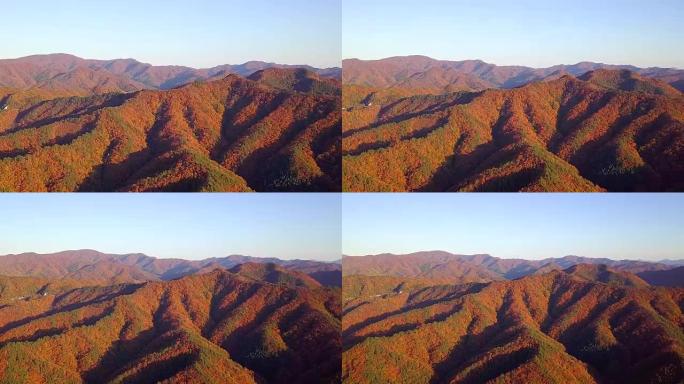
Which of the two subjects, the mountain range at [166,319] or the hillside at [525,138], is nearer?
the mountain range at [166,319]

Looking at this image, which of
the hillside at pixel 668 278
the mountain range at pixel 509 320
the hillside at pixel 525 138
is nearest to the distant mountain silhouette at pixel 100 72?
the hillside at pixel 525 138

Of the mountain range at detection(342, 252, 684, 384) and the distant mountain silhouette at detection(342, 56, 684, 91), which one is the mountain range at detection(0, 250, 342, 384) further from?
the distant mountain silhouette at detection(342, 56, 684, 91)

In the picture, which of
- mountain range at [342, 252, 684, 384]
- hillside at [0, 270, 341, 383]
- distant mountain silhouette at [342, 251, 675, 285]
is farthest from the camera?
distant mountain silhouette at [342, 251, 675, 285]

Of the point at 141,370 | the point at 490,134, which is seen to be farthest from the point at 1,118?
the point at 490,134

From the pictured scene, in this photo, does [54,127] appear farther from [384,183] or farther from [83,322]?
[384,183]

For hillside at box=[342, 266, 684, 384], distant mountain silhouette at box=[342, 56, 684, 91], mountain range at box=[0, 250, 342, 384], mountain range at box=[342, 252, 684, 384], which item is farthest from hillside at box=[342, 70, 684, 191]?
mountain range at box=[0, 250, 342, 384]

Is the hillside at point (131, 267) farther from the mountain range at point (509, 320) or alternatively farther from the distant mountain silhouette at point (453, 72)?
the distant mountain silhouette at point (453, 72)
